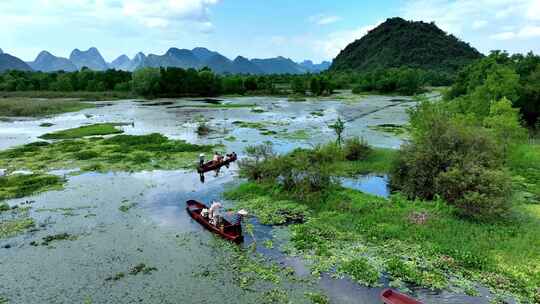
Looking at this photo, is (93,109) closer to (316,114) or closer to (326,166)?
(316,114)

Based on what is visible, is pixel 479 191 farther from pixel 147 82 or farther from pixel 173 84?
pixel 173 84

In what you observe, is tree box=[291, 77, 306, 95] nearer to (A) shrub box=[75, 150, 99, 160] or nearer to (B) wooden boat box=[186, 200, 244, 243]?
(A) shrub box=[75, 150, 99, 160]

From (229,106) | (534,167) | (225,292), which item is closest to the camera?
(225,292)

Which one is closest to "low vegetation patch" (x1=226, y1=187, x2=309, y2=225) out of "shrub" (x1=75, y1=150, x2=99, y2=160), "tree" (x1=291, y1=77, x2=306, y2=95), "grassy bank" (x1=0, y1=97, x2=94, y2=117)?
"shrub" (x1=75, y1=150, x2=99, y2=160)

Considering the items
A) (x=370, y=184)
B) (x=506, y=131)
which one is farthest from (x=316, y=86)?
(x=370, y=184)

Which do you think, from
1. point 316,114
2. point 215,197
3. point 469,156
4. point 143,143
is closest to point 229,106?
point 316,114

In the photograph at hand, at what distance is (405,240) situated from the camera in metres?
18.3

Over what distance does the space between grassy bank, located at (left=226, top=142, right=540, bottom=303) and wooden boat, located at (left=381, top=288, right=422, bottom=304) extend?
4.51 ft

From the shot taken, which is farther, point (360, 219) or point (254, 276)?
point (360, 219)

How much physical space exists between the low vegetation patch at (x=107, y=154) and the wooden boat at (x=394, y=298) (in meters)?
23.3

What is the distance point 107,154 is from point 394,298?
106 feet

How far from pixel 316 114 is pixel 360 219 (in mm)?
52791

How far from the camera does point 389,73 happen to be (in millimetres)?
133625

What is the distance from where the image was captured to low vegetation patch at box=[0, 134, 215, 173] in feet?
110
